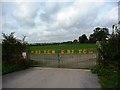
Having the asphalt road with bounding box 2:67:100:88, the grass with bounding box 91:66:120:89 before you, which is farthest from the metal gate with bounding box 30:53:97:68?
the asphalt road with bounding box 2:67:100:88

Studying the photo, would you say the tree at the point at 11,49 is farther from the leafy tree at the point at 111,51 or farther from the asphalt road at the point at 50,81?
the leafy tree at the point at 111,51

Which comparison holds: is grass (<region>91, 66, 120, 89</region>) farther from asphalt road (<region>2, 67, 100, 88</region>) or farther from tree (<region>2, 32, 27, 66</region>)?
tree (<region>2, 32, 27, 66</region>)

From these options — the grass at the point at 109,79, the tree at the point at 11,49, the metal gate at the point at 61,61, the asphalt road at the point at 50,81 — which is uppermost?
the tree at the point at 11,49

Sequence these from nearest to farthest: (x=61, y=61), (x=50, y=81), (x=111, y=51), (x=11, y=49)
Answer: (x=50, y=81) → (x=111, y=51) → (x=11, y=49) → (x=61, y=61)

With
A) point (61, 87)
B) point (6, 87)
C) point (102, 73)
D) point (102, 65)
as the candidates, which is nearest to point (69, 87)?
point (61, 87)

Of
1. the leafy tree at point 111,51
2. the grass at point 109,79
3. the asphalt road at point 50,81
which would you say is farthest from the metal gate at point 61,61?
the asphalt road at point 50,81

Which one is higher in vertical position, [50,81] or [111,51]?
[111,51]

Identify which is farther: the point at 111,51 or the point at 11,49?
the point at 11,49

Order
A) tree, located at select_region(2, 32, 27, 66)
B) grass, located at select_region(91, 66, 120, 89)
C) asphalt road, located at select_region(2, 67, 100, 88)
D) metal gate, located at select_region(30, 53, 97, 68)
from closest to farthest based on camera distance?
grass, located at select_region(91, 66, 120, 89) → asphalt road, located at select_region(2, 67, 100, 88) → tree, located at select_region(2, 32, 27, 66) → metal gate, located at select_region(30, 53, 97, 68)

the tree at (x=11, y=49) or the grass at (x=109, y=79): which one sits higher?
the tree at (x=11, y=49)

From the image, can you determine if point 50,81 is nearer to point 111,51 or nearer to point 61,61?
point 111,51

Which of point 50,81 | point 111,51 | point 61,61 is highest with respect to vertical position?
point 111,51

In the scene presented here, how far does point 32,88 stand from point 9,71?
5.52m

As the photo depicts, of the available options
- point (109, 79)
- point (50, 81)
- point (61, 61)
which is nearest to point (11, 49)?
point (61, 61)
